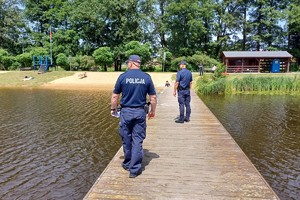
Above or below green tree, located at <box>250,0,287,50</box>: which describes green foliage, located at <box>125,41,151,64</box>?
below

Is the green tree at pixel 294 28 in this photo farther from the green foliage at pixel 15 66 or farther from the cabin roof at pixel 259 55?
the green foliage at pixel 15 66

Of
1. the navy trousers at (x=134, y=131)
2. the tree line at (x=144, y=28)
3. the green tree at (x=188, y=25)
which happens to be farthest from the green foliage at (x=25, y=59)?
the navy trousers at (x=134, y=131)

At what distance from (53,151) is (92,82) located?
2277 centimetres

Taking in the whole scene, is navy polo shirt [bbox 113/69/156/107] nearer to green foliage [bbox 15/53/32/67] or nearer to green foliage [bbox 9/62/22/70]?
green foliage [bbox 15/53/32/67]

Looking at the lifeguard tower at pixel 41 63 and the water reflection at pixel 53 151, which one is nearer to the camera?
the water reflection at pixel 53 151

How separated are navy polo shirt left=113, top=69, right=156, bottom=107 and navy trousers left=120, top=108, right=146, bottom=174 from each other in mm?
124

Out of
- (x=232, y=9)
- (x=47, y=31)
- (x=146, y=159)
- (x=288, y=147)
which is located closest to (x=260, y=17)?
(x=232, y=9)

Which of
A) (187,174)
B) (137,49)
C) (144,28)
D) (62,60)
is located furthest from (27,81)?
(187,174)

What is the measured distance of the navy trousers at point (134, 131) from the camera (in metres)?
4.46

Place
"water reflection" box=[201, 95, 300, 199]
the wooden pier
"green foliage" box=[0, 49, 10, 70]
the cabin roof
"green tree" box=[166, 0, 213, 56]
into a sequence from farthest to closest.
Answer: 1. "green tree" box=[166, 0, 213, 56]
2. "green foliage" box=[0, 49, 10, 70]
3. the cabin roof
4. "water reflection" box=[201, 95, 300, 199]
5. the wooden pier

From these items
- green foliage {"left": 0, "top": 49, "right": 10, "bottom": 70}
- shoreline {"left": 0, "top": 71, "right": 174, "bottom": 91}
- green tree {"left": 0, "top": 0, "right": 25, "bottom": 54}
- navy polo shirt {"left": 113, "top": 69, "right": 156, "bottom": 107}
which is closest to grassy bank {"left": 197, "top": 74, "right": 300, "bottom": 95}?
shoreline {"left": 0, "top": 71, "right": 174, "bottom": 91}

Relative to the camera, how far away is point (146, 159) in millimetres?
5480

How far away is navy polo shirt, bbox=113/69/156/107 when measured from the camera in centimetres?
441

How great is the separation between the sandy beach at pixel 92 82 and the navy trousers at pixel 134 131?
22.3m
